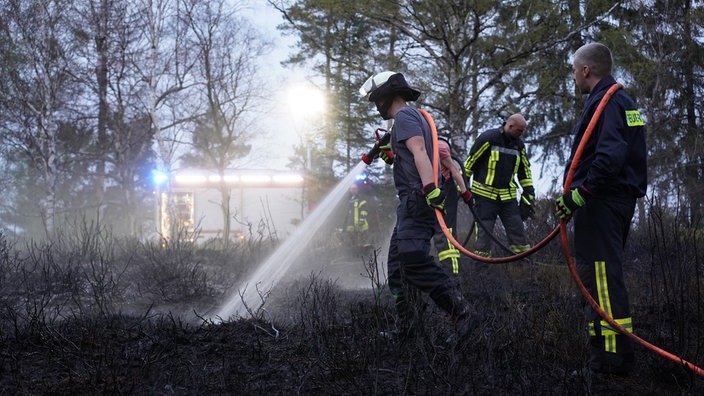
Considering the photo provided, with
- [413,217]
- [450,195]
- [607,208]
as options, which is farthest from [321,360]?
[450,195]

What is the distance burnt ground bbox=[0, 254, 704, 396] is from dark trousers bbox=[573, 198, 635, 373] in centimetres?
15

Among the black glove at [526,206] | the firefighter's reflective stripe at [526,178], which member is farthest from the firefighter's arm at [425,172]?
the black glove at [526,206]

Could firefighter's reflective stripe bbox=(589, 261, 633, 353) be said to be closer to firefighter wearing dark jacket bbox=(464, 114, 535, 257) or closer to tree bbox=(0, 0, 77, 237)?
firefighter wearing dark jacket bbox=(464, 114, 535, 257)

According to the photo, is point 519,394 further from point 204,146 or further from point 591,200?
point 204,146

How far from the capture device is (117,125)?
1938 centimetres

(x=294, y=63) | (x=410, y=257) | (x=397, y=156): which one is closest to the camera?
(x=410, y=257)

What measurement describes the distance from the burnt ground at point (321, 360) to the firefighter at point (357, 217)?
24.2 feet

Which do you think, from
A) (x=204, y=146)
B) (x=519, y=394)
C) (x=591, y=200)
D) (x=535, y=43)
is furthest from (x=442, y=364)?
(x=204, y=146)

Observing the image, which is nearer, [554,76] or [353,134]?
[554,76]

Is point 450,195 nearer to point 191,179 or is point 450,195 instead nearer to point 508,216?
point 508,216

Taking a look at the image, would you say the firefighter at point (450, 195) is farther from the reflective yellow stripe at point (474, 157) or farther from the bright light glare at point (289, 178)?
the bright light glare at point (289, 178)

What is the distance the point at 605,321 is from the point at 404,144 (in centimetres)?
168

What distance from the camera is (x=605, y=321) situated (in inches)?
134

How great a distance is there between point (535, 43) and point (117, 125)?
45.1 ft
